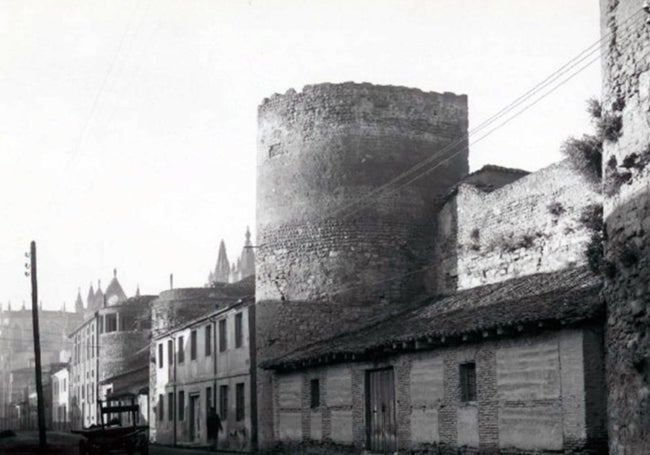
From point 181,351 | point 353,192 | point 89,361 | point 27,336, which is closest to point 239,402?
point 181,351

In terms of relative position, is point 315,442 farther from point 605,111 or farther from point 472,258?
point 605,111

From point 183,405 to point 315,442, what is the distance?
1633 cm

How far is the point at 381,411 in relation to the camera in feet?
77.5

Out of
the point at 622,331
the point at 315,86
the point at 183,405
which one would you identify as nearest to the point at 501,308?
the point at 622,331

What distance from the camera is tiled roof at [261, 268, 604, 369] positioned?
55.5ft

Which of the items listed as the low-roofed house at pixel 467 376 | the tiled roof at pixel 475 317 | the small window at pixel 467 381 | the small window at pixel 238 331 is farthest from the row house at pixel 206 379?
the small window at pixel 467 381

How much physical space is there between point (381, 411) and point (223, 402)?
1356 centimetres

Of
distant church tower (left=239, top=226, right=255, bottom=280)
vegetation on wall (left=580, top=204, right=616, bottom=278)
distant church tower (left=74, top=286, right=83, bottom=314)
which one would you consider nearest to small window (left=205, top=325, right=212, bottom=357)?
vegetation on wall (left=580, top=204, right=616, bottom=278)

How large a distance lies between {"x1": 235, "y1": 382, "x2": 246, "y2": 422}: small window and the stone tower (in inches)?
138

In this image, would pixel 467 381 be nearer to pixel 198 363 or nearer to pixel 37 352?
pixel 198 363

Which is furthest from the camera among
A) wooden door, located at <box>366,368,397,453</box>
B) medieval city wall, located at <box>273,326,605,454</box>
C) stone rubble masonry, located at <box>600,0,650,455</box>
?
wooden door, located at <box>366,368,397,453</box>

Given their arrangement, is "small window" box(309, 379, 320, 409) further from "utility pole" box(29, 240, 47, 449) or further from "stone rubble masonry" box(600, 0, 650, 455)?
"utility pole" box(29, 240, 47, 449)

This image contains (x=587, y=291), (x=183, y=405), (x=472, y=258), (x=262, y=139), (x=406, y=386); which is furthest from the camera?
(x=183, y=405)

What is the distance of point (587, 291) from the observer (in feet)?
56.6
